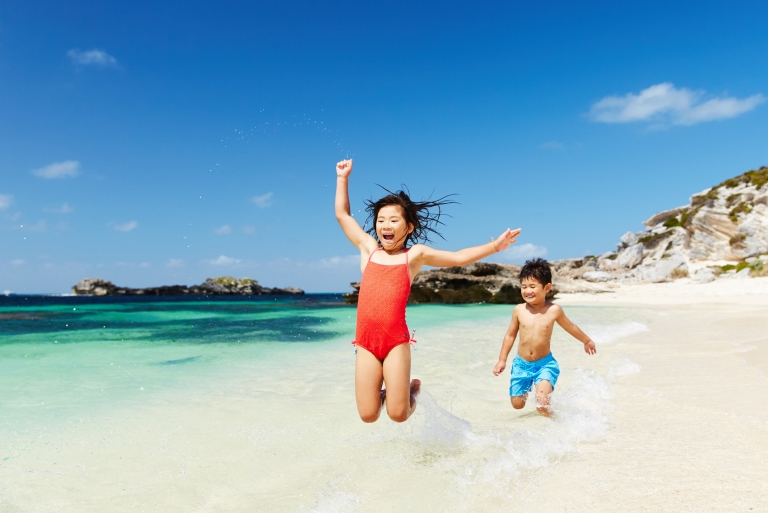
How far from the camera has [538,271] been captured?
466cm

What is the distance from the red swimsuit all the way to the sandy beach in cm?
77

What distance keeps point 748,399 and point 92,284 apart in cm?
10682

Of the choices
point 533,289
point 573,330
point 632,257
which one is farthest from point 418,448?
point 632,257

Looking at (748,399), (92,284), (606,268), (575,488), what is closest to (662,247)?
(606,268)

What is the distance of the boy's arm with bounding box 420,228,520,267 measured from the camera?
3643mm

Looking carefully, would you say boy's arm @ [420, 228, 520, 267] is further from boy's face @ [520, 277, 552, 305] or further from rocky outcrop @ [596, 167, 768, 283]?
rocky outcrop @ [596, 167, 768, 283]

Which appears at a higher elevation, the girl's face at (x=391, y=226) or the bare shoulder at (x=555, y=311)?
the girl's face at (x=391, y=226)

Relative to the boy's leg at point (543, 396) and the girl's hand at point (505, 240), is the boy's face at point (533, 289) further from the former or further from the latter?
the girl's hand at point (505, 240)

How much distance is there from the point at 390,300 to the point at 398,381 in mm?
576

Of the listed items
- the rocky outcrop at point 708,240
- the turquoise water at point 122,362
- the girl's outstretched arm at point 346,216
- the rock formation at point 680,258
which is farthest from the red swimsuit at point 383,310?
the rocky outcrop at point 708,240

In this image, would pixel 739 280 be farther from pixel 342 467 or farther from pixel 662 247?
pixel 342 467

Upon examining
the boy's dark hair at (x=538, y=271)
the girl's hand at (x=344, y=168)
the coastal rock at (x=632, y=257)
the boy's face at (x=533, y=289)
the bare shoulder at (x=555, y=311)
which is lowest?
the bare shoulder at (x=555, y=311)

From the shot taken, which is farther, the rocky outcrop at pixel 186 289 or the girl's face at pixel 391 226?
the rocky outcrop at pixel 186 289

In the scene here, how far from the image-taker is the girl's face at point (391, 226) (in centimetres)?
373
